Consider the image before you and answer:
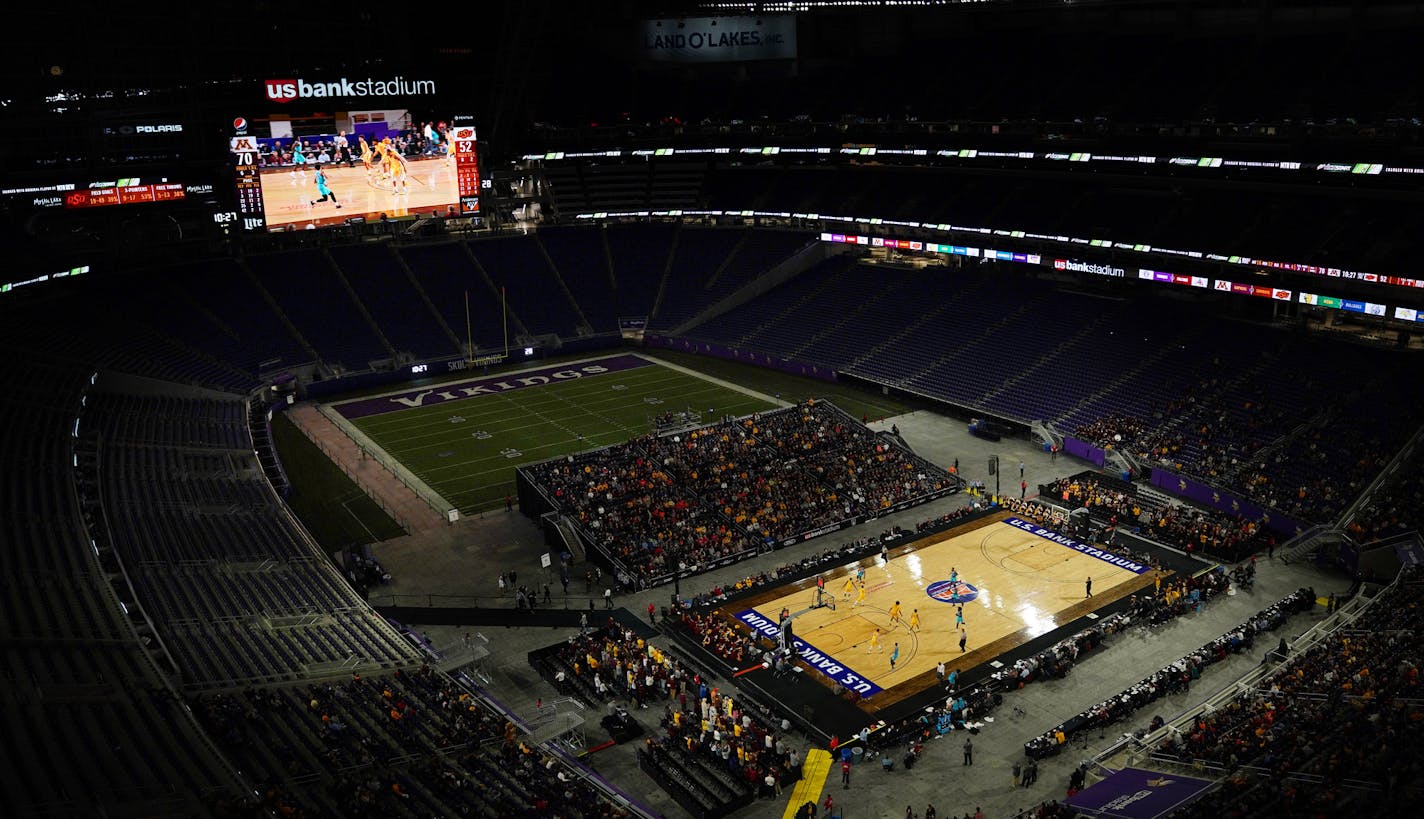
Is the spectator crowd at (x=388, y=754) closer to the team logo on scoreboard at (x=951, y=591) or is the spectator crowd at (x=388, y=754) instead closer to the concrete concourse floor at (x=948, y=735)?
the concrete concourse floor at (x=948, y=735)

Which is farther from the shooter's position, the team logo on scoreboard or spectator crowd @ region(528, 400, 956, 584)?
spectator crowd @ region(528, 400, 956, 584)

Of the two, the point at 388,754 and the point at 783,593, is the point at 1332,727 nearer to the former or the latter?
the point at 783,593

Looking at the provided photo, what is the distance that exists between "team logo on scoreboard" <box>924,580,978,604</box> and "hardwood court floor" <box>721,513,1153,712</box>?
81 millimetres

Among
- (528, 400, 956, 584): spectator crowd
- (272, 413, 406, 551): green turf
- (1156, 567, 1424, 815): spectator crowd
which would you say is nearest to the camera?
(1156, 567, 1424, 815): spectator crowd

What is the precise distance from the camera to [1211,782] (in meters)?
22.1

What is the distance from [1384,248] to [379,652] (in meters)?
42.2

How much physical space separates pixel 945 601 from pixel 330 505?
23.4m

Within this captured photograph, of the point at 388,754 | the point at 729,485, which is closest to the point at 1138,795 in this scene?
the point at 388,754

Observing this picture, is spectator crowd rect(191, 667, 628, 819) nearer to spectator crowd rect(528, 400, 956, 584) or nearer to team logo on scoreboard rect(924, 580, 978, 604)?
spectator crowd rect(528, 400, 956, 584)

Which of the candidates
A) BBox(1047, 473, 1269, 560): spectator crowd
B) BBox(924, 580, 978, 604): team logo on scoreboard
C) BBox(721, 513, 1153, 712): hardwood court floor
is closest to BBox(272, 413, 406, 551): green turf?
BBox(721, 513, 1153, 712): hardwood court floor

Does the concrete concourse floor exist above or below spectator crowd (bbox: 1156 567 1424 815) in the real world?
below

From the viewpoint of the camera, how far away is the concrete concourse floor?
2500cm

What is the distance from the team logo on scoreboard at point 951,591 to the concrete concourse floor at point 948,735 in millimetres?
4665

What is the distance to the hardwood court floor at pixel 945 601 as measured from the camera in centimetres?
3105
